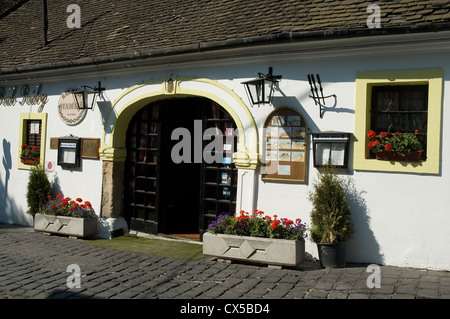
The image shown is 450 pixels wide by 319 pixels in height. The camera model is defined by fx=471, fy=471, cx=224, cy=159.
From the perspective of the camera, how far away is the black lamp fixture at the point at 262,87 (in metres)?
7.06

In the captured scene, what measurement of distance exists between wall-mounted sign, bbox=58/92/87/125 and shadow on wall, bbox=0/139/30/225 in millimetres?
2104

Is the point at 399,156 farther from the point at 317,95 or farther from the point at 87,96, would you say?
the point at 87,96

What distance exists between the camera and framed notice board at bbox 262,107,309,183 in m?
7.00

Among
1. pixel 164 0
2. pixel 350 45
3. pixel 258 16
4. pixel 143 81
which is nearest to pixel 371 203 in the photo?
pixel 350 45

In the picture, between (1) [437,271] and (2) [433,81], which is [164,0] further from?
(1) [437,271]

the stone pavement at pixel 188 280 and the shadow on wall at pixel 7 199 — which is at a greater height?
the shadow on wall at pixel 7 199

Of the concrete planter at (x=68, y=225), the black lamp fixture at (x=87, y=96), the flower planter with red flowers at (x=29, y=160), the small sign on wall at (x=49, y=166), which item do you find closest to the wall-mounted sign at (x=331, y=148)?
the concrete planter at (x=68, y=225)

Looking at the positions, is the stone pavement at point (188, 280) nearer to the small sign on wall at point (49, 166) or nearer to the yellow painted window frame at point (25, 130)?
the small sign on wall at point (49, 166)

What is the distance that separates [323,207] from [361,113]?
1415mm

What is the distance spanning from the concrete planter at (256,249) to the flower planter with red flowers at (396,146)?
5.36 ft

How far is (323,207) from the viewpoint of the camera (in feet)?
21.2

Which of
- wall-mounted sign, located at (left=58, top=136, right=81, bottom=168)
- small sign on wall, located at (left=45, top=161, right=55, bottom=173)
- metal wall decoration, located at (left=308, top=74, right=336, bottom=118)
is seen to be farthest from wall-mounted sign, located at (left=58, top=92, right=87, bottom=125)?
metal wall decoration, located at (left=308, top=74, right=336, bottom=118)

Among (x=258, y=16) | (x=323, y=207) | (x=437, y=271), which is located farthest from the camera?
(x=258, y=16)
